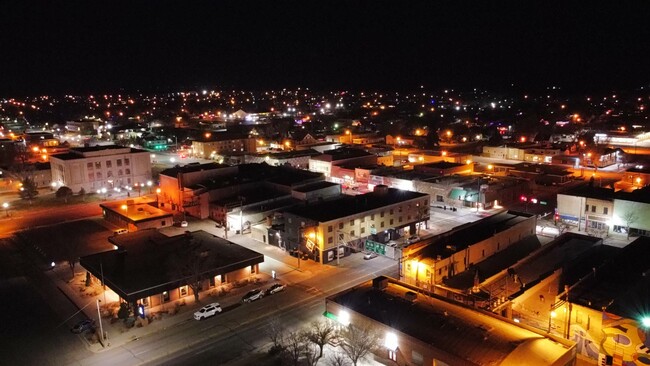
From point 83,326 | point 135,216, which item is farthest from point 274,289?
point 135,216

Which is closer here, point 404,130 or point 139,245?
point 139,245

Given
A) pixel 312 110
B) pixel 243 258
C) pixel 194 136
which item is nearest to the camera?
pixel 243 258

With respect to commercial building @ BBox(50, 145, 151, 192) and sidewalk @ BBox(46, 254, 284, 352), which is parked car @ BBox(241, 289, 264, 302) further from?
commercial building @ BBox(50, 145, 151, 192)

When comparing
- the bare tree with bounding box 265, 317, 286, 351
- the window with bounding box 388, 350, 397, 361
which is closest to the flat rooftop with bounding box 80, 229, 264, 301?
the bare tree with bounding box 265, 317, 286, 351

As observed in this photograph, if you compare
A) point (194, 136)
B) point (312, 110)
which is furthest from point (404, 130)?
point (312, 110)

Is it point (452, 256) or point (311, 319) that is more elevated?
point (452, 256)

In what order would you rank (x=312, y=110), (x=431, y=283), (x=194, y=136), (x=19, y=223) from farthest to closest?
(x=312, y=110), (x=194, y=136), (x=19, y=223), (x=431, y=283)

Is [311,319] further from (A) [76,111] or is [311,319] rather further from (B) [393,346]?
(A) [76,111]

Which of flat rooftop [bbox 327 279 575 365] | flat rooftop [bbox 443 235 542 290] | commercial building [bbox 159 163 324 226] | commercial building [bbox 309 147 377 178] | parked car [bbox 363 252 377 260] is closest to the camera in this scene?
flat rooftop [bbox 327 279 575 365]
